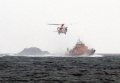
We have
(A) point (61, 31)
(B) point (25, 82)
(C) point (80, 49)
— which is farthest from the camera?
(C) point (80, 49)

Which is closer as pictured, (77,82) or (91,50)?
(77,82)

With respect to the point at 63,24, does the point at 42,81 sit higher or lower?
lower

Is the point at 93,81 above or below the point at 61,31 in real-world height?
below

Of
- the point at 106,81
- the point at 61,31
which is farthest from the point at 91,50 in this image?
the point at 106,81

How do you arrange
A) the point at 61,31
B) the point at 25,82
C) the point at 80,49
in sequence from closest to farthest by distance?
the point at 25,82 → the point at 61,31 → the point at 80,49

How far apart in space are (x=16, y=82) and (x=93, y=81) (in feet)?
38.7

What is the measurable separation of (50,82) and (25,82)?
3732mm

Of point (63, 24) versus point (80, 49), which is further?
point (80, 49)

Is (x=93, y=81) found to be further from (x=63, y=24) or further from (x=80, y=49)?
(x=80, y=49)

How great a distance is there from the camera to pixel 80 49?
19900cm

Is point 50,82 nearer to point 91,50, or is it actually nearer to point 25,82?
point 25,82

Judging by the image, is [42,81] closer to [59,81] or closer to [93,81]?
[59,81]

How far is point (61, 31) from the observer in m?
144

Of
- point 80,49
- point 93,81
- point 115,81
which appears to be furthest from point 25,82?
point 80,49
